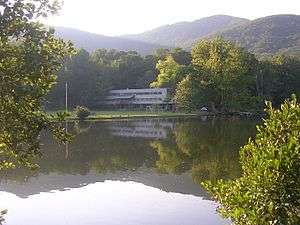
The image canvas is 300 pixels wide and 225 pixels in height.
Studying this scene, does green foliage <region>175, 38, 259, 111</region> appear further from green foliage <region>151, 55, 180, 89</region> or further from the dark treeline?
green foliage <region>151, 55, 180, 89</region>

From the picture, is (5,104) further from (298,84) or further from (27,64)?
(298,84)

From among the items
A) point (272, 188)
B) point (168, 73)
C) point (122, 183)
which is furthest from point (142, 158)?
point (168, 73)

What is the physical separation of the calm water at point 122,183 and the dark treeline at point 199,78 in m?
62.4

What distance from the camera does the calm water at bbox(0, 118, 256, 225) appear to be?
24172 mm

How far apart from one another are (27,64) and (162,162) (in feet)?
105

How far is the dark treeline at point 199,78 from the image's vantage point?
119 m

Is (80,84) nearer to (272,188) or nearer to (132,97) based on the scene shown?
(132,97)

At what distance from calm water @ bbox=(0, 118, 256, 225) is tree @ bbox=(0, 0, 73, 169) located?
1212cm

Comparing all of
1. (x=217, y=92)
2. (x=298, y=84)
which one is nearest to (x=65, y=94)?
(x=217, y=92)

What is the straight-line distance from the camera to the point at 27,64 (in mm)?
11133

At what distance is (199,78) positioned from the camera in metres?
123

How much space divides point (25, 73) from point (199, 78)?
372 feet

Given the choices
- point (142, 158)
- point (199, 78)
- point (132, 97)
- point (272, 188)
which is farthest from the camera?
point (132, 97)

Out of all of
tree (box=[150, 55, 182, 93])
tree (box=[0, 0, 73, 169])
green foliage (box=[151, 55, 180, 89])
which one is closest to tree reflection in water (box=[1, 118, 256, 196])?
tree (box=[0, 0, 73, 169])
